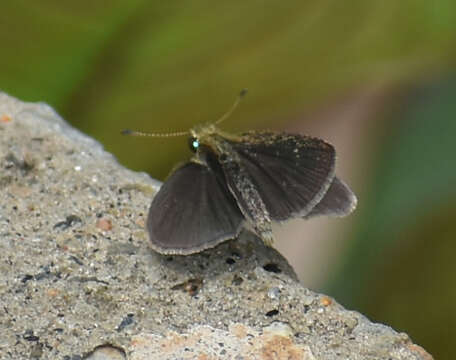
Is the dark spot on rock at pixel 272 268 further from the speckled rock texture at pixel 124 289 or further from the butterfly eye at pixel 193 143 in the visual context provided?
the butterfly eye at pixel 193 143

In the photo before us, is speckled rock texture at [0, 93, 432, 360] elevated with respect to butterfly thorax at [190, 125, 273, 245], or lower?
lower

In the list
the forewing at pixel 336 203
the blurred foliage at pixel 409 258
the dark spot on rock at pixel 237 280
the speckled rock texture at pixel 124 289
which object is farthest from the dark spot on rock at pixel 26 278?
the blurred foliage at pixel 409 258

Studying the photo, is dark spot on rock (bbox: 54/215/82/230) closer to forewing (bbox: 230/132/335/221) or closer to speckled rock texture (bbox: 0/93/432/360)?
speckled rock texture (bbox: 0/93/432/360)

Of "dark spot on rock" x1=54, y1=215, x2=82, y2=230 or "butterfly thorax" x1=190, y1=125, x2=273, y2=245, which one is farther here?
"dark spot on rock" x1=54, y1=215, x2=82, y2=230

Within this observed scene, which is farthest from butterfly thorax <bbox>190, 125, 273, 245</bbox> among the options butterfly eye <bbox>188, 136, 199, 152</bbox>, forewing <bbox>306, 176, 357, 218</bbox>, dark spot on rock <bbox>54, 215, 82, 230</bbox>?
dark spot on rock <bbox>54, 215, 82, 230</bbox>

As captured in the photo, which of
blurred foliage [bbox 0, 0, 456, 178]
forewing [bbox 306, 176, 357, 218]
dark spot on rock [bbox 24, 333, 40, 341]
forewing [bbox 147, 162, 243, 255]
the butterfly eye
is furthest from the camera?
blurred foliage [bbox 0, 0, 456, 178]

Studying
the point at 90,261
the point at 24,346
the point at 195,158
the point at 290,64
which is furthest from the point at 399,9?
the point at 24,346

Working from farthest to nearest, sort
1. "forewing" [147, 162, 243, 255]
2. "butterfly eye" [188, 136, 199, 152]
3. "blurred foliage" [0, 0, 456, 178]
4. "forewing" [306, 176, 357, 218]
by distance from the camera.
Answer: "blurred foliage" [0, 0, 456, 178], "butterfly eye" [188, 136, 199, 152], "forewing" [306, 176, 357, 218], "forewing" [147, 162, 243, 255]

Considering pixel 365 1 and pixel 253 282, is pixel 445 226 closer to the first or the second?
pixel 365 1
